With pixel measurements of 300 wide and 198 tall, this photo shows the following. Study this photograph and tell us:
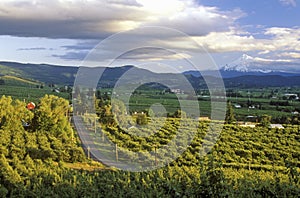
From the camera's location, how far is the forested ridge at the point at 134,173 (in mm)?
3811

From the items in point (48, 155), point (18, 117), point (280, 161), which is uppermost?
point (18, 117)

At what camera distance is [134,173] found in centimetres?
669

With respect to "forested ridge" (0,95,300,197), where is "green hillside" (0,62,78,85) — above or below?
above

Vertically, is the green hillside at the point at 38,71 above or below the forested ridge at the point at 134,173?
above

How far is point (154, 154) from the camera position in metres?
14.3

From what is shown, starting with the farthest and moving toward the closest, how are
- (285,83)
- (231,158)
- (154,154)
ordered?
(285,83) → (231,158) → (154,154)

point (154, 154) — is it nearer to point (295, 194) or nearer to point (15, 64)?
point (295, 194)

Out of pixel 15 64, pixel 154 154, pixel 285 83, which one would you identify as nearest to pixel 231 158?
pixel 154 154

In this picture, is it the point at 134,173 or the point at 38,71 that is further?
the point at 38,71

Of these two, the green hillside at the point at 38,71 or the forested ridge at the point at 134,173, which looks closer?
the forested ridge at the point at 134,173

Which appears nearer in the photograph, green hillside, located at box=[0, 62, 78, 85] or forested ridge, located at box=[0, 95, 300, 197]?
forested ridge, located at box=[0, 95, 300, 197]

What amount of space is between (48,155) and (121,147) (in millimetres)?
3848

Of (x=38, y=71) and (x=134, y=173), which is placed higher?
(x=38, y=71)

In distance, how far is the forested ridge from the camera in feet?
12.5
